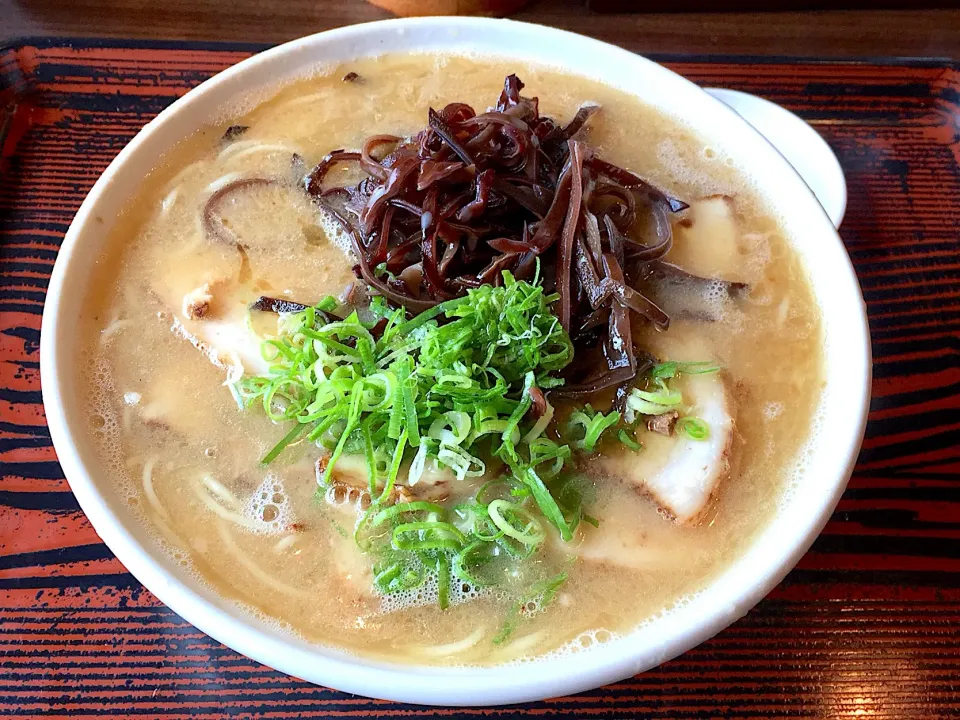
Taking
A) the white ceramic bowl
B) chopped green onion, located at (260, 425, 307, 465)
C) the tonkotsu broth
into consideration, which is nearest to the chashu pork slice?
the tonkotsu broth

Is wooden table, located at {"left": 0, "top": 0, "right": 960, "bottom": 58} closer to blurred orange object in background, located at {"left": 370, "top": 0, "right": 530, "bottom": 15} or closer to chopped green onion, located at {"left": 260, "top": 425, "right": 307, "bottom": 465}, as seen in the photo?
blurred orange object in background, located at {"left": 370, "top": 0, "right": 530, "bottom": 15}

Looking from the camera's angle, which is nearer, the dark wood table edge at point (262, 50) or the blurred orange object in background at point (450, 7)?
the dark wood table edge at point (262, 50)

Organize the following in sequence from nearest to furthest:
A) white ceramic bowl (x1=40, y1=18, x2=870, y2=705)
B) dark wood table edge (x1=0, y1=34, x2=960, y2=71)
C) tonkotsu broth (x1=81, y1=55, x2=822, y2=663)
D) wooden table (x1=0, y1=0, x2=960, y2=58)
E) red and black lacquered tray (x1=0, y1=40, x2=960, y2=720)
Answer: white ceramic bowl (x1=40, y1=18, x2=870, y2=705) < tonkotsu broth (x1=81, y1=55, x2=822, y2=663) < red and black lacquered tray (x1=0, y1=40, x2=960, y2=720) < dark wood table edge (x1=0, y1=34, x2=960, y2=71) < wooden table (x1=0, y1=0, x2=960, y2=58)

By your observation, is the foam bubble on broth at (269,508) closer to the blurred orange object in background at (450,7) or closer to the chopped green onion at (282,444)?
the chopped green onion at (282,444)

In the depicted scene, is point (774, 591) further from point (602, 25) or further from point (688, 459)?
point (602, 25)

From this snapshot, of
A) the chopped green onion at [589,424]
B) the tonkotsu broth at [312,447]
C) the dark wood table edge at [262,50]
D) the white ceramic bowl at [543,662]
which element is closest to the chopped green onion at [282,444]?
the tonkotsu broth at [312,447]

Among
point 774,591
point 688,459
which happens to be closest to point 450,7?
point 688,459
